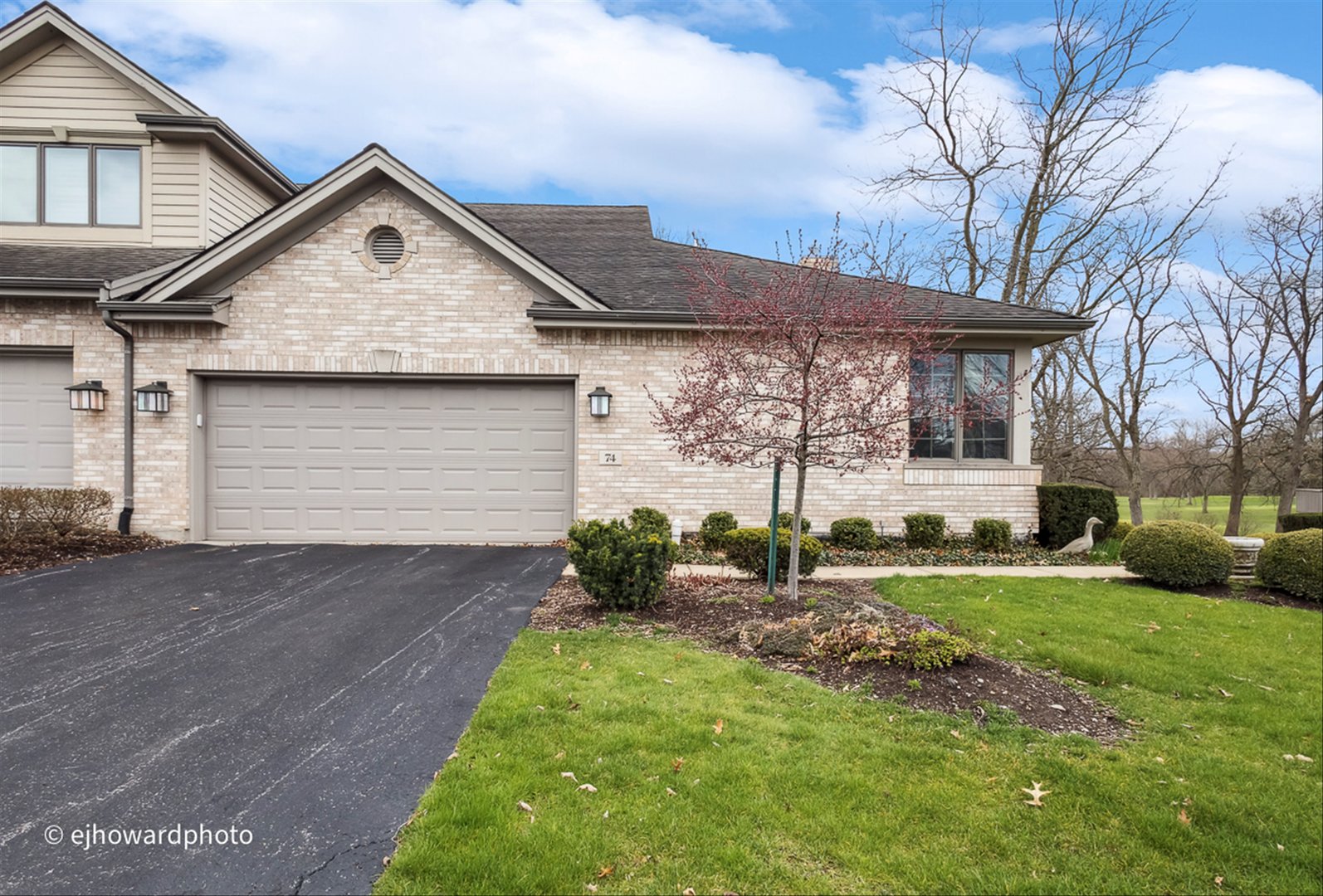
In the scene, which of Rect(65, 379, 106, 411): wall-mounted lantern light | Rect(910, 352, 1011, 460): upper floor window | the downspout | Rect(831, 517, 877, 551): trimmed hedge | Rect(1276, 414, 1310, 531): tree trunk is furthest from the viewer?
Rect(1276, 414, 1310, 531): tree trunk

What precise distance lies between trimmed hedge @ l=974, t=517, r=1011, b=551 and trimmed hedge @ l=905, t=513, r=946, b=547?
0.51m

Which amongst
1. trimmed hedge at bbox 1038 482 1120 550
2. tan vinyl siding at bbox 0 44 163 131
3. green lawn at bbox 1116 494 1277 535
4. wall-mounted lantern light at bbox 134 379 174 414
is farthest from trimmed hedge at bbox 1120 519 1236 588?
tan vinyl siding at bbox 0 44 163 131

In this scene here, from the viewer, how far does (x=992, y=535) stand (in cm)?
1041

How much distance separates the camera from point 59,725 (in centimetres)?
385

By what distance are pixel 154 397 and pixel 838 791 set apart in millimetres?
10823

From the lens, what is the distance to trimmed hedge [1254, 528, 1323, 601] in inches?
326

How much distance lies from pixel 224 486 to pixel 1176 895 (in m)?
11.7

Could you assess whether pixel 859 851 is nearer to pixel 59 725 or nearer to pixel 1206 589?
pixel 59 725

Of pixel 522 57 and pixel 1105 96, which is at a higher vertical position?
pixel 1105 96

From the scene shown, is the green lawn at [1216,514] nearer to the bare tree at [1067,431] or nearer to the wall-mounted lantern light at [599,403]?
the bare tree at [1067,431]

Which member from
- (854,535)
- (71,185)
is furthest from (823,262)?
(71,185)

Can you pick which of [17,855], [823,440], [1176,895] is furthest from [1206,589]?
[17,855]

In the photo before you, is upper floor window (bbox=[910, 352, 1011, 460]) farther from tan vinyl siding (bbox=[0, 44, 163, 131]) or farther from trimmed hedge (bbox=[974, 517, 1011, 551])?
tan vinyl siding (bbox=[0, 44, 163, 131])

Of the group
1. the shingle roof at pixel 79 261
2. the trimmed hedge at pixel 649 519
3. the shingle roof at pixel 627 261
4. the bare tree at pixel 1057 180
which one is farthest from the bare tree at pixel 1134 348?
the shingle roof at pixel 79 261
